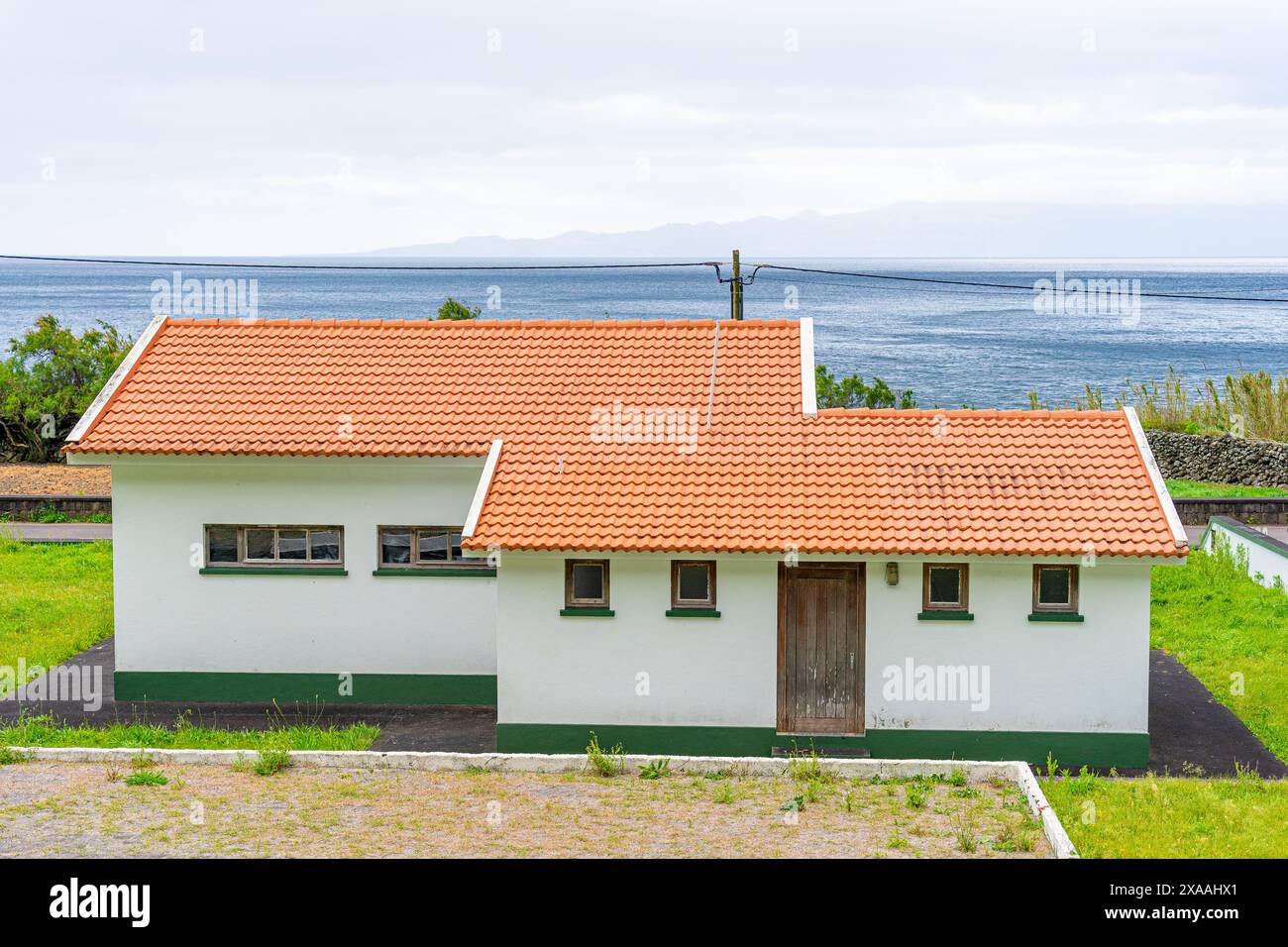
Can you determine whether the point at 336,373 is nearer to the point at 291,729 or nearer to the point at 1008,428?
the point at 291,729

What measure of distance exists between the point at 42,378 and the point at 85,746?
28424mm

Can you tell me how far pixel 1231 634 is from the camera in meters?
22.6

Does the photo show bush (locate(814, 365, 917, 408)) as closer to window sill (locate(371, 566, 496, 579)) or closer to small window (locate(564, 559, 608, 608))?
window sill (locate(371, 566, 496, 579))

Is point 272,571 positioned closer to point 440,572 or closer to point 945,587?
point 440,572

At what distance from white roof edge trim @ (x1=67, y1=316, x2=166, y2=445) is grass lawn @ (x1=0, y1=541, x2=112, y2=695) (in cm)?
387

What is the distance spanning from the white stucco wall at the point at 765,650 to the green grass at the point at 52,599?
28.3 feet

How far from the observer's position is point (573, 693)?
16969 mm

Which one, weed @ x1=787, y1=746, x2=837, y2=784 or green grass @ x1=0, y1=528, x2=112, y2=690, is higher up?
green grass @ x1=0, y1=528, x2=112, y2=690

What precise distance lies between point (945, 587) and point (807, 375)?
4115 mm

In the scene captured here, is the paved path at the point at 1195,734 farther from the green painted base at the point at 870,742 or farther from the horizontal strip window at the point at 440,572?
the horizontal strip window at the point at 440,572

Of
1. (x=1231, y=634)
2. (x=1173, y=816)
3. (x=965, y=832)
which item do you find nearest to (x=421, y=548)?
(x=965, y=832)

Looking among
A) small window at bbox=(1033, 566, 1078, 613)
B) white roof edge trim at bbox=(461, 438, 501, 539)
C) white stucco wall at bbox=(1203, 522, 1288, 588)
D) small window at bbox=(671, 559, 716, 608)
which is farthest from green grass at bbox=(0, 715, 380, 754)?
white stucco wall at bbox=(1203, 522, 1288, 588)

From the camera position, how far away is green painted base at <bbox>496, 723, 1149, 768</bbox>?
16.5m

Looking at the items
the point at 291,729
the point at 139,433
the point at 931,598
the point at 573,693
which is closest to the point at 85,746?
the point at 291,729
